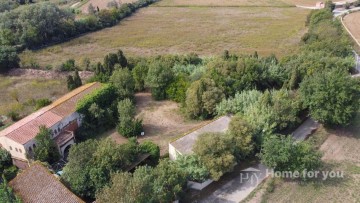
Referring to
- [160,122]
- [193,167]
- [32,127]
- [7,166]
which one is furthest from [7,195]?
[160,122]

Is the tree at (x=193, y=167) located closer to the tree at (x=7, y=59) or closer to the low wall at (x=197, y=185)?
the low wall at (x=197, y=185)

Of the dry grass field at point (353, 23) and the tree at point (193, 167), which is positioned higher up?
the dry grass field at point (353, 23)

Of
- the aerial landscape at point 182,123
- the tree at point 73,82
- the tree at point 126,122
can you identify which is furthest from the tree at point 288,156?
the tree at point 73,82

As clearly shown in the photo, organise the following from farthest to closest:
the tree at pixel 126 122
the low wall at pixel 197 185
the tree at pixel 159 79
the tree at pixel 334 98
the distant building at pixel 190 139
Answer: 1. the tree at pixel 159 79
2. the tree at pixel 126 122
3. the tree at pixel 334 98
4. the distant building at pixel 190 139
5. the low wall at pixel 197 185

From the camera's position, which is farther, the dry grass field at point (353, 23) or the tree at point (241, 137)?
the dry grass field at point (353, 23)

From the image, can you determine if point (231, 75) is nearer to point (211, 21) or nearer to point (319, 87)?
point (319, 87)

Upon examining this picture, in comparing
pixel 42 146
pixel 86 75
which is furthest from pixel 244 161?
pixel 86 75

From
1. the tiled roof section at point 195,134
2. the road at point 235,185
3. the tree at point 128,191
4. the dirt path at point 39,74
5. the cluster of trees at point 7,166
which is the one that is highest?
the tree at point 128,191
